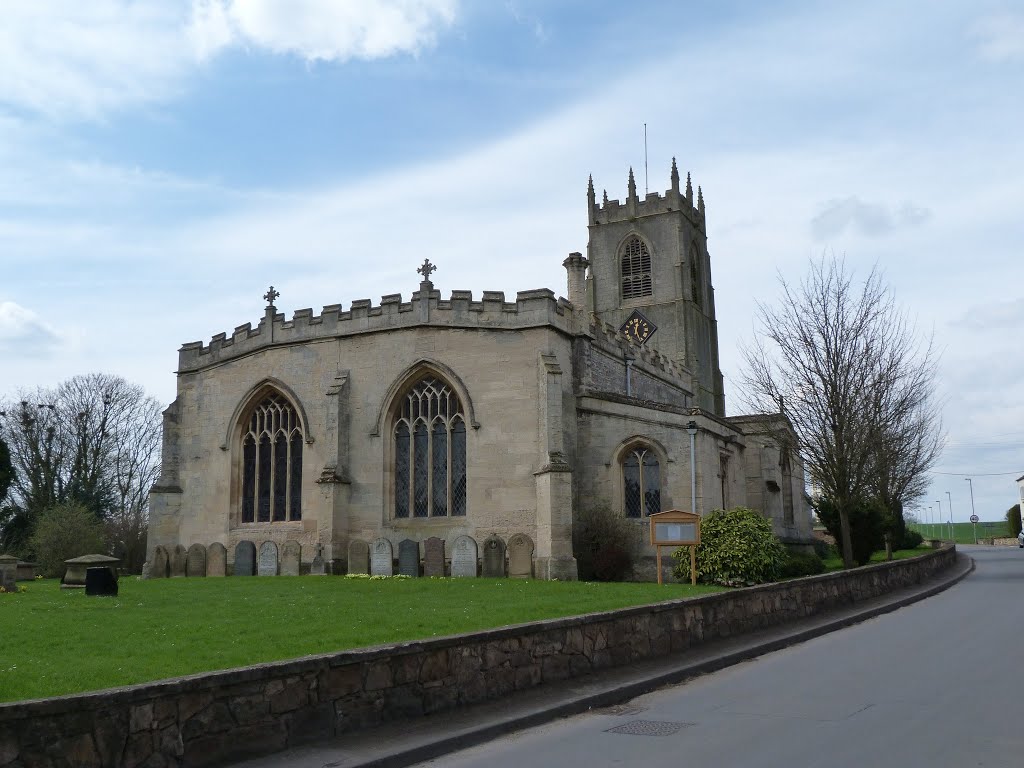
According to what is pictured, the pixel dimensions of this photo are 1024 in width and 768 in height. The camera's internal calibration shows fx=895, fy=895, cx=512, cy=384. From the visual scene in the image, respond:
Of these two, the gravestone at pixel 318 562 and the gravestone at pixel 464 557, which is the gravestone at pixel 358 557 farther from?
the gravestone at pixel 464 557

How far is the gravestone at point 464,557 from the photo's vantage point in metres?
23.1

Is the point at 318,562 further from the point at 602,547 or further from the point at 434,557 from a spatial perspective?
the point at 602,547

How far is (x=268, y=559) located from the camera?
25.5 m

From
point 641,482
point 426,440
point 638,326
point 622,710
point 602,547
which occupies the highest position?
point 638,326

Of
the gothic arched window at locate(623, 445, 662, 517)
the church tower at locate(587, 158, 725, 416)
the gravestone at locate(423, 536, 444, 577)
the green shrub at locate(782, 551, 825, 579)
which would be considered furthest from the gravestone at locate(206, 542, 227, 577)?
the church tower at locate(587, 158, 725, 416)

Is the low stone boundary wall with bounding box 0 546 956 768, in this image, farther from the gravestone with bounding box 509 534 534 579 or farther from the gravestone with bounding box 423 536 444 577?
the gravestone with bounding box 423 536 444 577

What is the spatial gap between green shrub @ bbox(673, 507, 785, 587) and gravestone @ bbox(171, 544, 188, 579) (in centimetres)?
1514

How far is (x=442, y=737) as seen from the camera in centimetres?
722

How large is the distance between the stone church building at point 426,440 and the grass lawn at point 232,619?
325 centimetres

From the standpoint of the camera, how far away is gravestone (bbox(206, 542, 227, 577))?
26234mm

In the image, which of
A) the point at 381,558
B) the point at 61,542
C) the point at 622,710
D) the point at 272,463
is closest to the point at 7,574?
the point at 381,558

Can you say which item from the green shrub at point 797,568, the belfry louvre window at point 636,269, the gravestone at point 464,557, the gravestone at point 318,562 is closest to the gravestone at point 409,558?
the gravestone at point 464,557

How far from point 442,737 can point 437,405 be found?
18698mm

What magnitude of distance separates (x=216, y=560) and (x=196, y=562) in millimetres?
751
